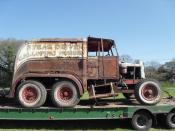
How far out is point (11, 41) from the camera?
42.9 metres

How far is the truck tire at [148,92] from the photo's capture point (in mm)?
11516

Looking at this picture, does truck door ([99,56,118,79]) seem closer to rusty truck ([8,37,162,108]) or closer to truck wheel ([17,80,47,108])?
rusty truck ([8,37,162,108])

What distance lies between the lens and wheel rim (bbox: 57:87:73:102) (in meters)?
11.3

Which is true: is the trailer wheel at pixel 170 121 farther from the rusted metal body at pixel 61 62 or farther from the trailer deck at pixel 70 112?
the rusted metal body at pixel 61 62

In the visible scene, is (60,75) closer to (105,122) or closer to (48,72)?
(48,72)

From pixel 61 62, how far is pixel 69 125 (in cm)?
206

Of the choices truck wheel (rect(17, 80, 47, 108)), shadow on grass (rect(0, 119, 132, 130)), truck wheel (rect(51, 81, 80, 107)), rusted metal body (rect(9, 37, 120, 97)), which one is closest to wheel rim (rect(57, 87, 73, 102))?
truck wheel (rect(51, 81, 80, 107))

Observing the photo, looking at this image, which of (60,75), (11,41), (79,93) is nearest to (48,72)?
(60,75)

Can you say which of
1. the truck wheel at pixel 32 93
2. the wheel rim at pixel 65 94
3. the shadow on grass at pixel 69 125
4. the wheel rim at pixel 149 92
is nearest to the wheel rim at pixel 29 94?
the truck wheel at pixel 32 93

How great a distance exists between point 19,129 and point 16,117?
0.56 meters

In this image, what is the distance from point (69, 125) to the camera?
11898 millimetres

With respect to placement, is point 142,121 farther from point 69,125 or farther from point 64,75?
point 64,75

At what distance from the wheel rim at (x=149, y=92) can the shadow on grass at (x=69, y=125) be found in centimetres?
108

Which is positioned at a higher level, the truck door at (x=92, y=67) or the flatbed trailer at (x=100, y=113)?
the truck door at (x=92, y=67)
